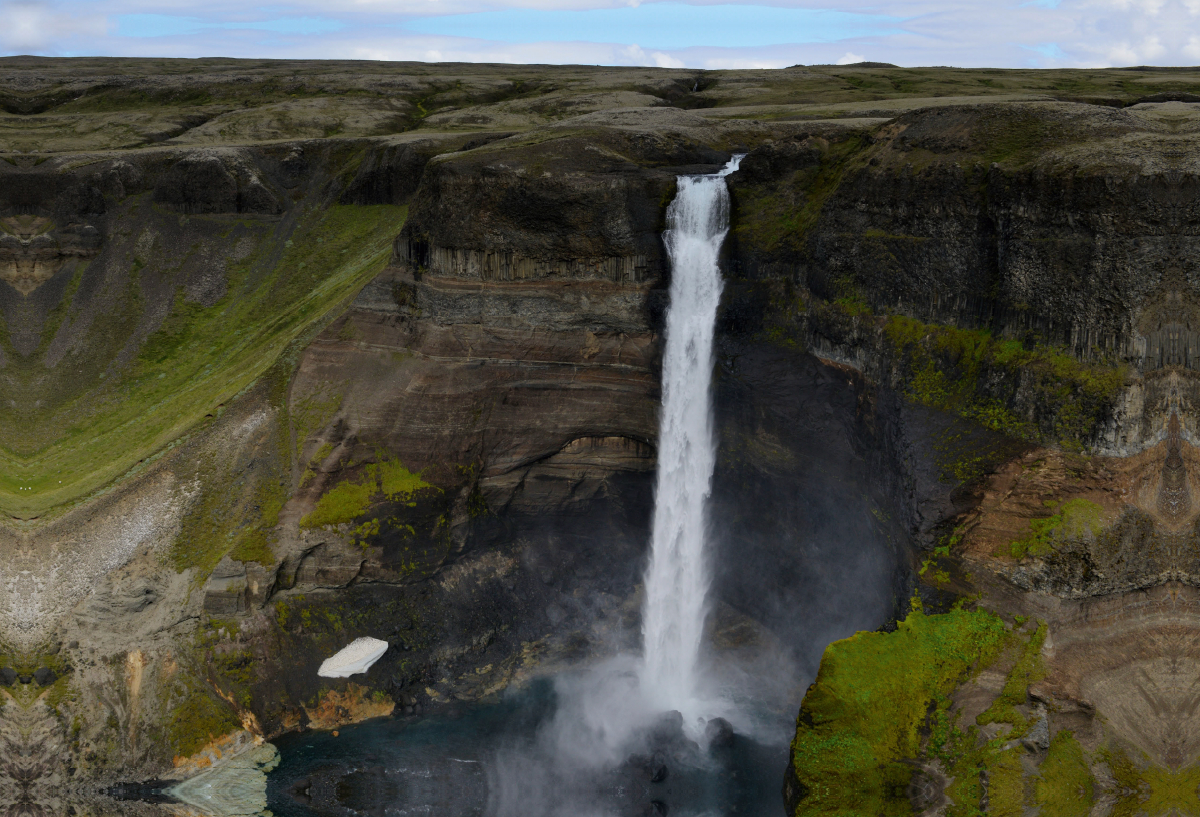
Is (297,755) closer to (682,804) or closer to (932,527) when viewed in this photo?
(682,804)

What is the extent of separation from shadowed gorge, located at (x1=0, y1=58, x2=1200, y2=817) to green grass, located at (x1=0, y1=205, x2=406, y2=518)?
1.20 ft

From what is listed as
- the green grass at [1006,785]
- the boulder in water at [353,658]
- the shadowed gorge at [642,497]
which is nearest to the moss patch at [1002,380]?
the shadowed gorge at [642,497]

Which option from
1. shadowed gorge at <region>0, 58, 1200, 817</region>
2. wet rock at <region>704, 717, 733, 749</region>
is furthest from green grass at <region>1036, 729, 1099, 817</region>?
wet rock at <region>704, 717, 733, 749</region>

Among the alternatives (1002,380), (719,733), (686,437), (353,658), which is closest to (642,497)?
(686,437)

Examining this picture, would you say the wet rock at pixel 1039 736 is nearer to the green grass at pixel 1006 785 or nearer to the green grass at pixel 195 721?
the green grass at pixel 1006 785

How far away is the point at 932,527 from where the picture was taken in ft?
106

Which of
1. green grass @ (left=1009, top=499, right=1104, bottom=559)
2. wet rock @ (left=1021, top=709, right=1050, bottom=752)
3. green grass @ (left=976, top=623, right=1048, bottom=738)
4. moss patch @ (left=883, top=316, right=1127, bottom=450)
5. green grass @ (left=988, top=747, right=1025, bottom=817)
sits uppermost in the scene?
moss patch @ (left=883, top=316, right=1127, bottom=450)

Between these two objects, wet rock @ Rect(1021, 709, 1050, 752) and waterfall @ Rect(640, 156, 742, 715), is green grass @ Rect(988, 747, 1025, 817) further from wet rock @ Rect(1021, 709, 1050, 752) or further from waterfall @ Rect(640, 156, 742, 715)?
waterfall @ Rect(640, 156, 742, 715)

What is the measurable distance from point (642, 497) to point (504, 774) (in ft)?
46.4

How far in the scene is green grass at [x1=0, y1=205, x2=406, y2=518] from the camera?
42.3 metres

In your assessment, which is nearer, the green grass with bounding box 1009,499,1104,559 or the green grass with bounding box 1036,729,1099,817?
the green grass with bounding box 1036,729,1099,817

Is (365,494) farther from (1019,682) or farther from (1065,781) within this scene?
(1065,781)

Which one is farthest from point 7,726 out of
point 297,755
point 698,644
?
point 698,644

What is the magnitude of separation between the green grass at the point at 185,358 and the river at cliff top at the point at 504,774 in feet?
50.9
